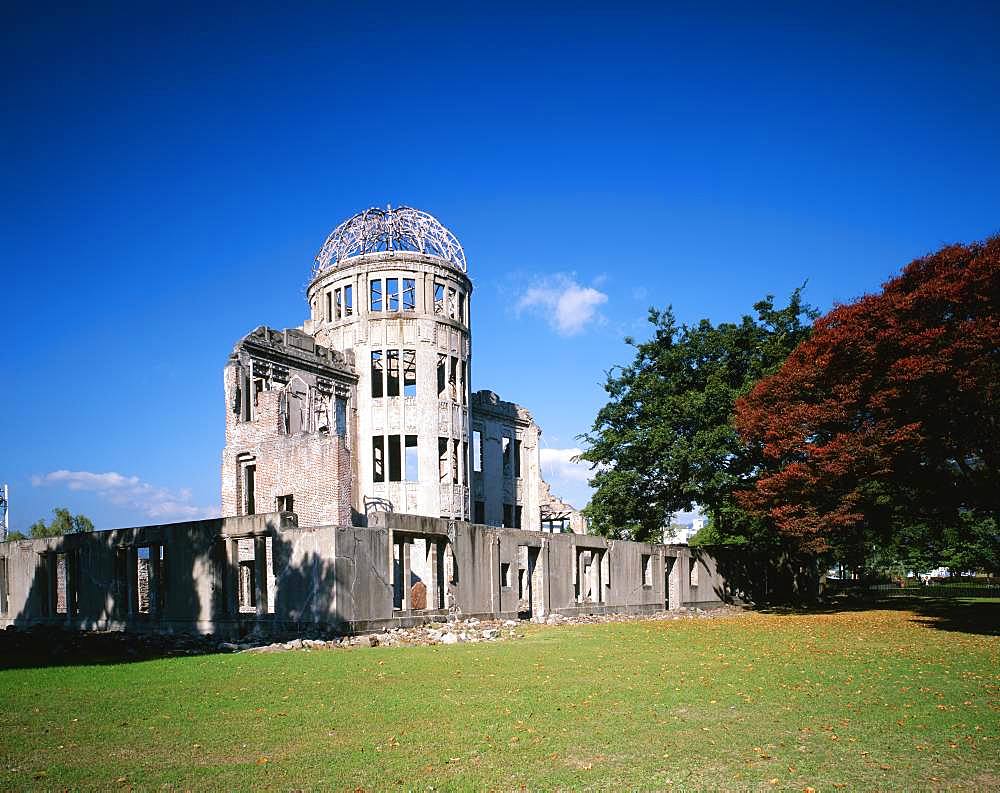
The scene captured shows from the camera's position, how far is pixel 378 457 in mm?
42469

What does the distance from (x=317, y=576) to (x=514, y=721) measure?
15.0 meters

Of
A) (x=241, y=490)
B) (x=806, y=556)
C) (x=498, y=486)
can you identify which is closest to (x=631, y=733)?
(x=241, y=490)

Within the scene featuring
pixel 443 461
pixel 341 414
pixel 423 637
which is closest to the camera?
pixel 423 637

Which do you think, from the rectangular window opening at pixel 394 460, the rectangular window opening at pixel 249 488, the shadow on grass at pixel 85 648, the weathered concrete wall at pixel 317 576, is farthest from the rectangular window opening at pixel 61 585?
the rectangular window opening at pixel 394 460

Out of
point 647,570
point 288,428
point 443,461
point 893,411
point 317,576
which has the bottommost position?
point 647,570

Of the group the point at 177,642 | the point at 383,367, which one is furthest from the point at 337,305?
the point at 177,642

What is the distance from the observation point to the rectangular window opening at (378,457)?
137 ft

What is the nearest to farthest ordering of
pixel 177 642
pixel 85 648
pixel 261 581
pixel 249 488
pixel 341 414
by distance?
pixel 85 648 < pixel 177 642 < pixel 261 581 < pixel 249 488 < pixel 341 414

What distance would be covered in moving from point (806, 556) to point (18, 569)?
35829 mm

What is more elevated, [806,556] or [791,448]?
[791,448]

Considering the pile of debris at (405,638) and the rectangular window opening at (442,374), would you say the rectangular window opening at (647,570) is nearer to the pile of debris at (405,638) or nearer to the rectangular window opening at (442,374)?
the rectangular window opening at (442,374)

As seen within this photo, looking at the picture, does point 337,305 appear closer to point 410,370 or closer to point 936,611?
point 410,370

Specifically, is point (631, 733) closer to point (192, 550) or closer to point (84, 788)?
point (84, 788)

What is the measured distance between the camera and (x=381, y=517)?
2606 cm
